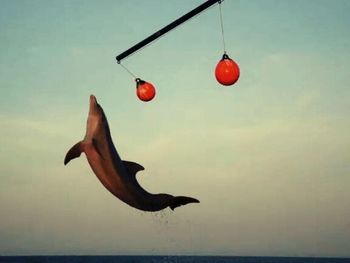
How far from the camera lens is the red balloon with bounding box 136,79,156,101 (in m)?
5.62

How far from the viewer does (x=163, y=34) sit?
186 inches

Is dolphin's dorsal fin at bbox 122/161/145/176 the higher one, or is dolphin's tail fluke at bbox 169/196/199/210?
dolphin's dorsal fin at bbox 122/161/145/176

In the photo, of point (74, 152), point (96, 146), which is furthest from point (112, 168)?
point (74, 152)

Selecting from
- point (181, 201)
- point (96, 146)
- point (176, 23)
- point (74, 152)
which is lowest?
point (181, 201)

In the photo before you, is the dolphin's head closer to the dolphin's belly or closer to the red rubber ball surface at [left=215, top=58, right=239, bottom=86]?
the dolphin's belly

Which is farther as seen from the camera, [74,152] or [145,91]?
[145,91]

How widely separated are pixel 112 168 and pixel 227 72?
1.78 meters

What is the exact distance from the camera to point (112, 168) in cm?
505

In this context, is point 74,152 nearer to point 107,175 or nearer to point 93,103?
point 107,175

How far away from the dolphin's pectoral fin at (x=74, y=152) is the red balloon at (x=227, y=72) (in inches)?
73.5

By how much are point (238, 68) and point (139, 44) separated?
47.8 inches

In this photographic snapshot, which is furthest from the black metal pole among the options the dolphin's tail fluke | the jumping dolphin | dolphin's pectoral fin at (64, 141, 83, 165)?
the dolphin's tail fluke

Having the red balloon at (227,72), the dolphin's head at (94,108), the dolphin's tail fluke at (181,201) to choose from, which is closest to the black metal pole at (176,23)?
the red balloon at (227,72)

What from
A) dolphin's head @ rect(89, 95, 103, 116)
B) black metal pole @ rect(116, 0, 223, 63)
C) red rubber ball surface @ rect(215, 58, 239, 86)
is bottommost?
dolphin's head @ rect(89, 95, 103, 116)
